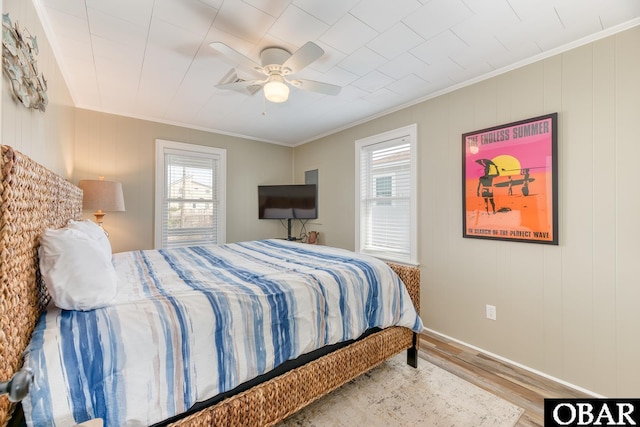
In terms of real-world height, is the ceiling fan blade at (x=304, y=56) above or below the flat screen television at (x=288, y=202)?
above

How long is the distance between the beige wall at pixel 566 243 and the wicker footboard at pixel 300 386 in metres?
0.84

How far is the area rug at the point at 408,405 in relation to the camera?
5.47 feet

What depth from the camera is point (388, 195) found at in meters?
3.42

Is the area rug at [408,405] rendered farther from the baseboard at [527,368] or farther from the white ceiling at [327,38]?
the white ceiling at [327,38]

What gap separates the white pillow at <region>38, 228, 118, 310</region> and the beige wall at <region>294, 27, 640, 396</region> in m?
2.73

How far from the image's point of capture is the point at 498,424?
64.9 inches

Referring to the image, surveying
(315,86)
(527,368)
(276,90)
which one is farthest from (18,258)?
(527,368)

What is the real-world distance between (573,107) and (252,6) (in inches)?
92.0

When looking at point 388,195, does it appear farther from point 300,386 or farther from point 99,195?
point 99,195

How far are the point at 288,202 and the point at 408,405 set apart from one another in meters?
3.18

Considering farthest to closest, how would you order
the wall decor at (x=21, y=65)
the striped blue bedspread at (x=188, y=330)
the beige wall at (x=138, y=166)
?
the beige wall at (x=138, y=166)
the wall decor at (x=21, y=65)
the striped blue bedspread at (x=188, y=330)

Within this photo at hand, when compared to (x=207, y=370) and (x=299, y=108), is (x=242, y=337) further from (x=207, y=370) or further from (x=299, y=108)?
(x=299, y=108)

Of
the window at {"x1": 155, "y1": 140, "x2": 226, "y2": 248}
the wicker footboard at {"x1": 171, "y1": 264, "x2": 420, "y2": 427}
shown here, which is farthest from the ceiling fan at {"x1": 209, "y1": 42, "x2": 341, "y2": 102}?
the window at {"x1": 155, "y1": 140, "x2": 226, "y2": 248}

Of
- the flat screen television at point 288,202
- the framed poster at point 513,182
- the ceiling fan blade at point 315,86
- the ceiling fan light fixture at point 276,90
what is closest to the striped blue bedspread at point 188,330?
the framed poster at point 513,182
